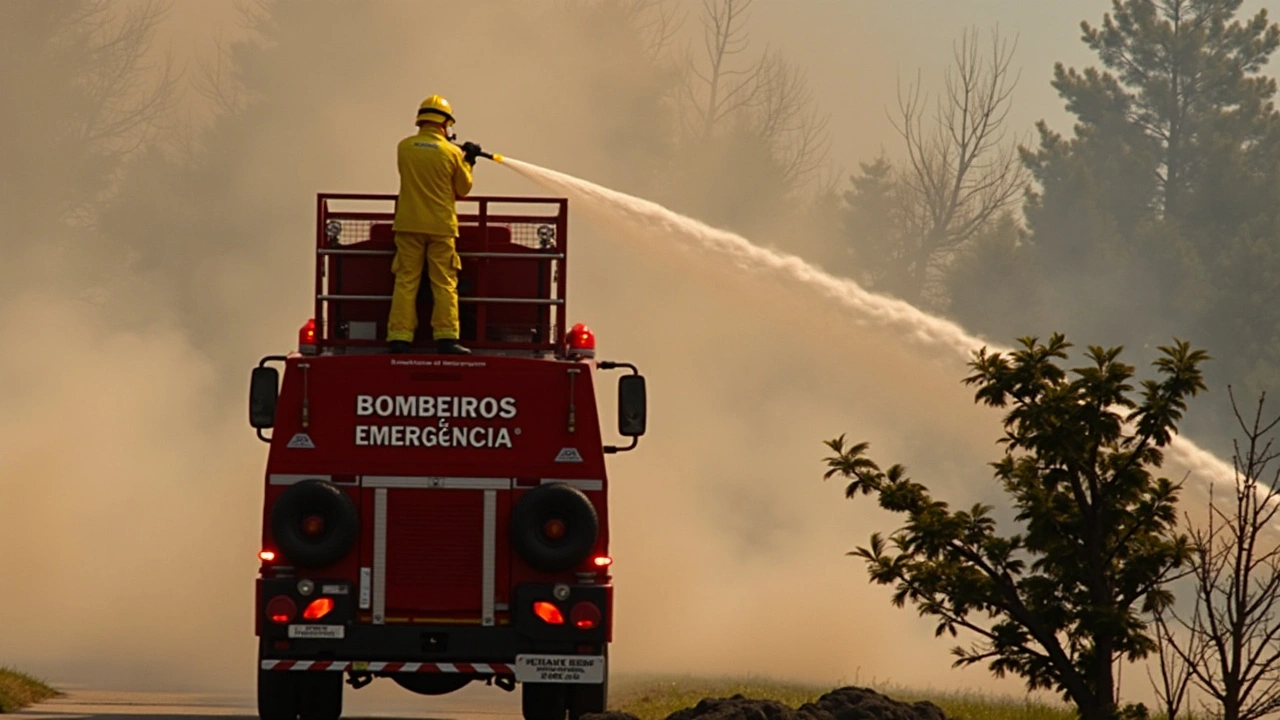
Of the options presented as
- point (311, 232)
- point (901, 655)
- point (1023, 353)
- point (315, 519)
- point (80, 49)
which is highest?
point (80, 49)

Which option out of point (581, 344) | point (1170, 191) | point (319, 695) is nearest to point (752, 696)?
point (319, 695)

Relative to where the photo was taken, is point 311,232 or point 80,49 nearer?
point 311,232

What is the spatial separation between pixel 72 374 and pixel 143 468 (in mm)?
4177

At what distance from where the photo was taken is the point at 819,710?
12.5 metres

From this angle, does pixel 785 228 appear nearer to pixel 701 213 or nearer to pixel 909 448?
pixel 701 213

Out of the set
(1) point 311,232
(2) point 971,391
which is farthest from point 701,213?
(2) point 971,391

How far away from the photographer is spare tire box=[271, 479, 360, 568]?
1259 cm

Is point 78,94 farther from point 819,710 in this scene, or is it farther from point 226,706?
point 819,710

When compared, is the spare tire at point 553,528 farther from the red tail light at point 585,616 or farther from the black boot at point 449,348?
the black boot at point 449,348

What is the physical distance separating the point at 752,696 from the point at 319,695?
5.16 meters

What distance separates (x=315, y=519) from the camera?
12.6 m

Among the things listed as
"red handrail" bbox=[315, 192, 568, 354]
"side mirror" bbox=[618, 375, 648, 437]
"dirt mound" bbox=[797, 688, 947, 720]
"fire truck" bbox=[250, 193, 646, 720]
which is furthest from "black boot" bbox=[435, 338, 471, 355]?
"dirt mound" bbox=[797, 688, 947, 720]

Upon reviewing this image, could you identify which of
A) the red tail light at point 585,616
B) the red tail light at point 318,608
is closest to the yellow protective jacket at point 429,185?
the red tail light at point 318,608

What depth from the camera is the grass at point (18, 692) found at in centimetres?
1542
